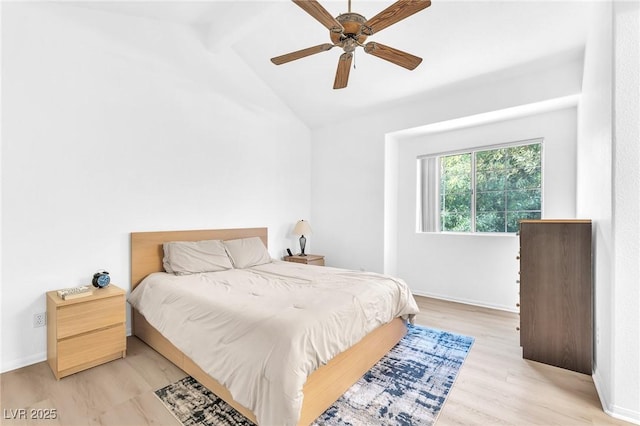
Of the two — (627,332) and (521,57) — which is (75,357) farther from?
(521,57)

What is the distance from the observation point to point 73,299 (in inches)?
88.2

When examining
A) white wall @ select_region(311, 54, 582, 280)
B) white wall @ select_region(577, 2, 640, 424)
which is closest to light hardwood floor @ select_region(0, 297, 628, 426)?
white wall @ select_region(577, 2, 640, 424)

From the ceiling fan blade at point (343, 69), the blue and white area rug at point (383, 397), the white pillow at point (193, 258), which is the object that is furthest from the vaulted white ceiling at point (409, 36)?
the blue and white area rug at point (383, 397)

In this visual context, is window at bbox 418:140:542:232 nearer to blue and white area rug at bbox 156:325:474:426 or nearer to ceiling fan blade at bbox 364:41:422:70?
blue and white area rug at bbox 156:325:474:426

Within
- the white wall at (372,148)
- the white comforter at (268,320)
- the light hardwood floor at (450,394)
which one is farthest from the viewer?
the white wall at (372,148)

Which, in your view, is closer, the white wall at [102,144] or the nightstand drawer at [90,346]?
the nightstand drawer at [90,346]

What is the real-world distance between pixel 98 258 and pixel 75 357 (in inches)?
34.8

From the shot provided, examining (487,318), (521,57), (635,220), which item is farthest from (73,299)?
(521,57)

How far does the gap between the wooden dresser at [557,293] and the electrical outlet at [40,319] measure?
13.1 ft

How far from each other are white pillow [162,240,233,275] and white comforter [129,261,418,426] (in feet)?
0.47

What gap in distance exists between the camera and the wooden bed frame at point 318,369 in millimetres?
1729

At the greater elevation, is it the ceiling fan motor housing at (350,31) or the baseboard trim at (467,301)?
the ceiling fan motor housing at (350,31)

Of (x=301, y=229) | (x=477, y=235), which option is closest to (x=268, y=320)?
(x=301, y=229)

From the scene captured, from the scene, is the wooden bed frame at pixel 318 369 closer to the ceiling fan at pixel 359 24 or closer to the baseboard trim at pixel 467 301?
the baseboard trim at pixel 467 301
